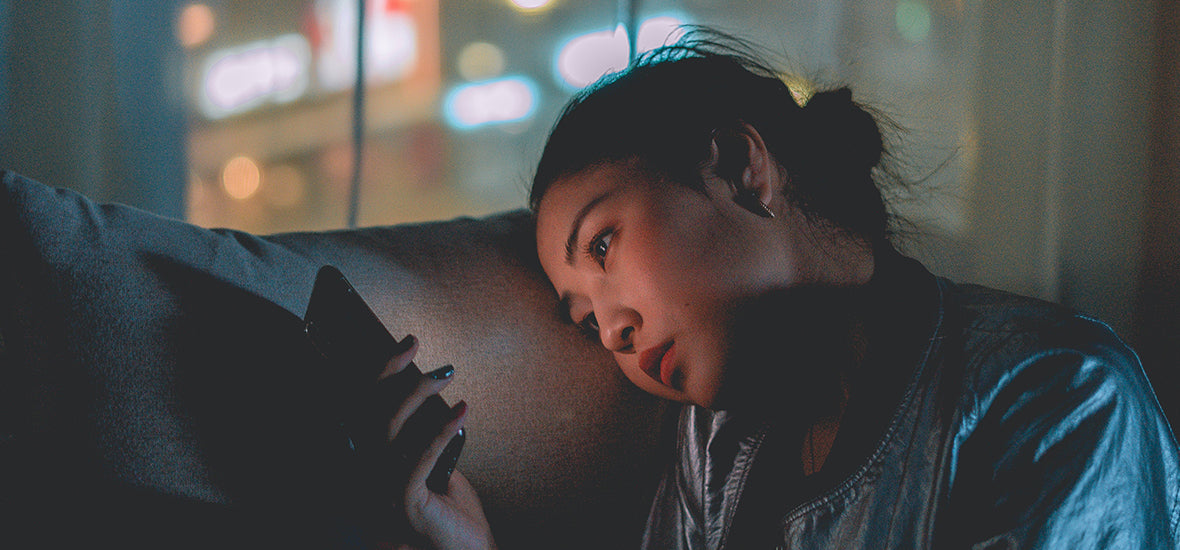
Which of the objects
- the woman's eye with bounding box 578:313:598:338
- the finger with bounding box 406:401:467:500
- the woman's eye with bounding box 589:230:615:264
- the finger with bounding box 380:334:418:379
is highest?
the woman's eye with bounding box 589:230:615:264

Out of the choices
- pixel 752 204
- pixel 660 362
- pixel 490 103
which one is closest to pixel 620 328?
pixel 660 362

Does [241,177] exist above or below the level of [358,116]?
below

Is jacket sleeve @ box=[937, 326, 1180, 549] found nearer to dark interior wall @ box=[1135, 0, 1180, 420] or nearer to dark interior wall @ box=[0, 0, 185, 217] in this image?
dark interior wall @ box=[1135, 0, 1180, 420]

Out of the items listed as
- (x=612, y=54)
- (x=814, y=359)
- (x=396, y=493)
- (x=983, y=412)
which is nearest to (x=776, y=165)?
(x=814, y=359)

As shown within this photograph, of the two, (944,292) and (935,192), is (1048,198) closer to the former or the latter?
(935,192)

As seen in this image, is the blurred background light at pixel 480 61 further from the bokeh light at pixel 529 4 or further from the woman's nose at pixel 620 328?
the woman's nose at pixel 620 328

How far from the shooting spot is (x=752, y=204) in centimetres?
78

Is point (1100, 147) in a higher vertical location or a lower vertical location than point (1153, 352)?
higher

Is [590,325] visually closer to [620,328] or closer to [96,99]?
[620,328]

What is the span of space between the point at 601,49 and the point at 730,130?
96 centimetres

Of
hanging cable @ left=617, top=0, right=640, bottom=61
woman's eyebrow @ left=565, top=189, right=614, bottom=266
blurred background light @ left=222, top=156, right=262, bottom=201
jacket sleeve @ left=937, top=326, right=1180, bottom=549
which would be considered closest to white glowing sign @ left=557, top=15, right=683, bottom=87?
hanging cable @ left=617, top=0, right=640, bottom=61

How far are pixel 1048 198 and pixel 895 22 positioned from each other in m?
0.42

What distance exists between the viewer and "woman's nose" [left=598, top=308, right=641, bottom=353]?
2.53 feet

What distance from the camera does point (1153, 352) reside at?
1198mm
